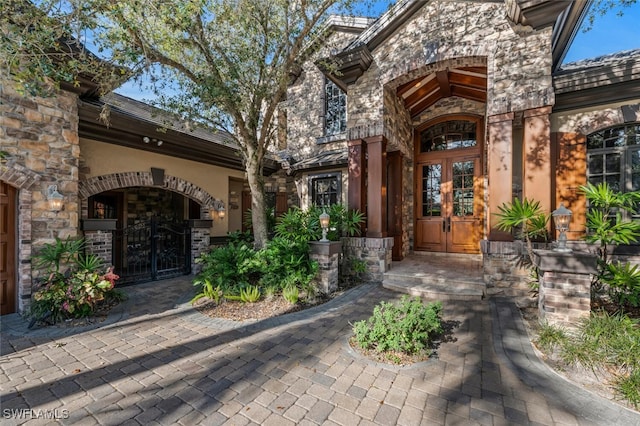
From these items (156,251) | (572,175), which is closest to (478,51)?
(572,175)

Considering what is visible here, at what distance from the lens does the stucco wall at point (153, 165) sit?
5.80m

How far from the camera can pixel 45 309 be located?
4117mm

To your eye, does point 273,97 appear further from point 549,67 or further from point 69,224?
point 549,67

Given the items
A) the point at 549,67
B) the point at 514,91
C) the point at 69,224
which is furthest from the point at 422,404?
the point at 69,224

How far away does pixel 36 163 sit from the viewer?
4.45 m

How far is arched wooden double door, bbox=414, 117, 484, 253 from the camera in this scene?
750 centimetres

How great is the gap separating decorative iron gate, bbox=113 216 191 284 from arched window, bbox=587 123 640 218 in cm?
911

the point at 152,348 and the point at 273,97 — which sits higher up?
the point at 273,97

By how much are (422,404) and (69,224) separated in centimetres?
596

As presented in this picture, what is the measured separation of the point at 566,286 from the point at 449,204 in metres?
4.66

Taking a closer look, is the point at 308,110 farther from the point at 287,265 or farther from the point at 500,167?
the point at 500,167

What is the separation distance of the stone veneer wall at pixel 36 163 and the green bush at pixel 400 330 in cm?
519

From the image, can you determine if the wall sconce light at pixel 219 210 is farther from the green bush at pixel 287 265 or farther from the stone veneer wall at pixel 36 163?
the stone veneer wall at pixel 36 163

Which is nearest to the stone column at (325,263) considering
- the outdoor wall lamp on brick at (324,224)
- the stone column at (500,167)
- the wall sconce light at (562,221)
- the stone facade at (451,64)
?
the outdoor wall lamp on brick at (324,224)
